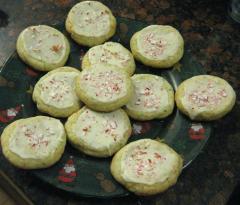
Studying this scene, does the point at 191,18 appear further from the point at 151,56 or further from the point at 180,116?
the point at 180,116

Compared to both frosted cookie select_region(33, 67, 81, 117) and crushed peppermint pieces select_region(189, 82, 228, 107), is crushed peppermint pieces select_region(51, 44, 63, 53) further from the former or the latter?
crushed peppermint pieces select_region(189, 82, 228, 107)

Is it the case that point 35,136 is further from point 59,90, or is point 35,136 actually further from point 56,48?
point 56,48

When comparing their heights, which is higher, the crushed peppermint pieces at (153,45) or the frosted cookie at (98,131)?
the crushed peppermint pieces at (153,45)

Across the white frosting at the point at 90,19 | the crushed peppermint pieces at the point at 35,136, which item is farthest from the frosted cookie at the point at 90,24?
the crushed peppermint pieces at the point at 35,136

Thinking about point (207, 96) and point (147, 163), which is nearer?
point (147, 163)

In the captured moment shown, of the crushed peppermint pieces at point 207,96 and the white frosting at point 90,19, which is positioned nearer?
the crushed peppermint pieces at point 207,96

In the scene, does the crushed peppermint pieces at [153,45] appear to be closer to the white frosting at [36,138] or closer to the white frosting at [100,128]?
the white frosting at [100,128]

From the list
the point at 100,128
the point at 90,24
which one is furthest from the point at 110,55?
the point at 100,128
